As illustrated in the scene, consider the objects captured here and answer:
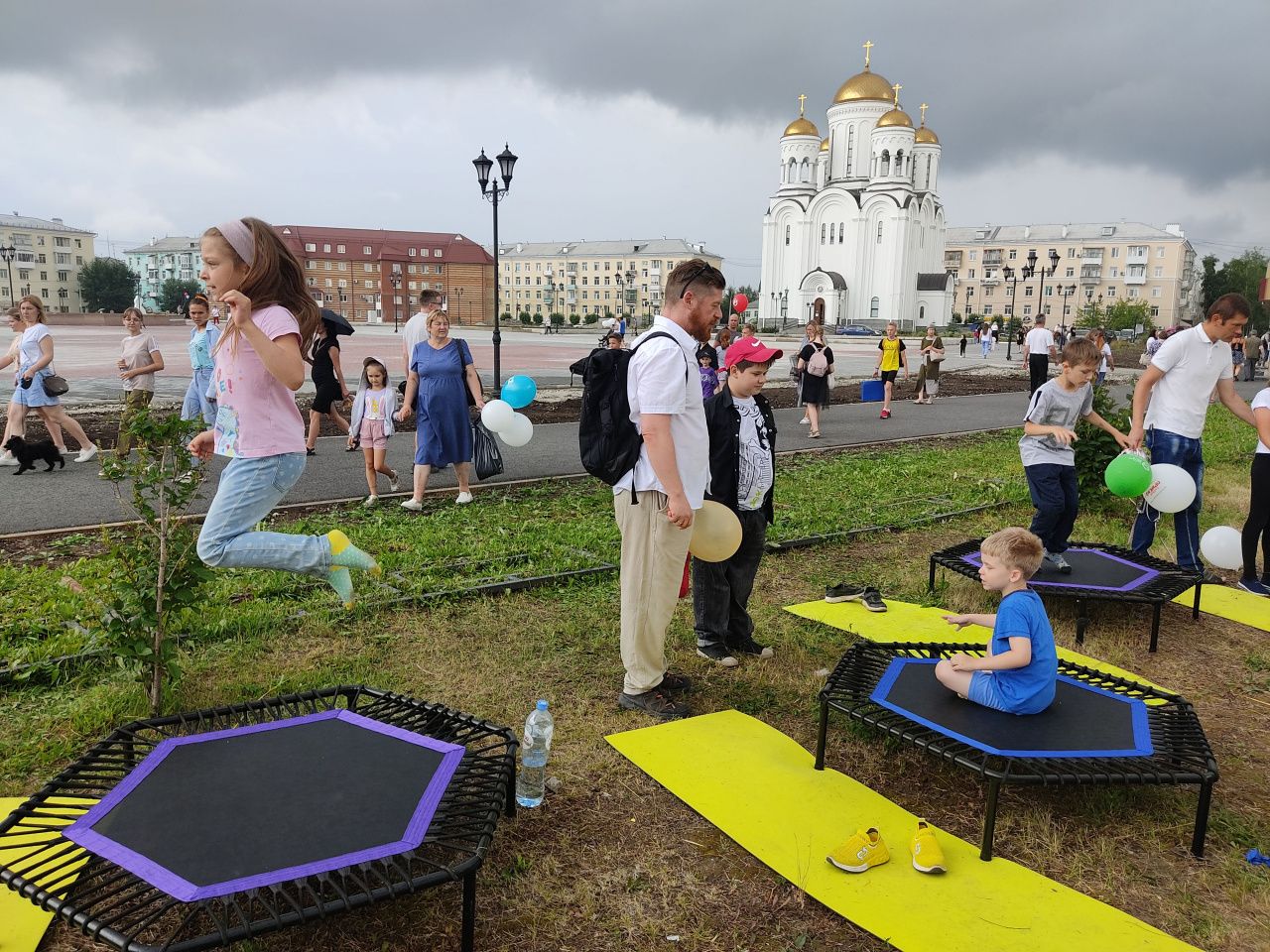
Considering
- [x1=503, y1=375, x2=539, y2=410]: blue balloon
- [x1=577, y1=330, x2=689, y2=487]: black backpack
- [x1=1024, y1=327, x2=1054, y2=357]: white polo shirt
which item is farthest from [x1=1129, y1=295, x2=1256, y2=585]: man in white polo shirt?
[x1=1024, y1=327, x2=1054, y2=357]: white polo shirt

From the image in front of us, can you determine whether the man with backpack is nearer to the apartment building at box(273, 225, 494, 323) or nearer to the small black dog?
the small black dog

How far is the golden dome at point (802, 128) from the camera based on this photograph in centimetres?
9344

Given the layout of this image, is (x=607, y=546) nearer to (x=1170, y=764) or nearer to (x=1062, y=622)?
(x=1062, y=622)

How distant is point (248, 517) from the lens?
3.70 meters

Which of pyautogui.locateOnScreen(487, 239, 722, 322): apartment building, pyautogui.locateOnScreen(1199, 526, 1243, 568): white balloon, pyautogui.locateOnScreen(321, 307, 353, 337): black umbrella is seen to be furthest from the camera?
pyautogui.locateOnScreen(487, 239, 722, 322): apartment building

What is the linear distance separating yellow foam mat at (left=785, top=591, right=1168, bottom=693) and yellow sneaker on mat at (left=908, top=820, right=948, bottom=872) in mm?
2275

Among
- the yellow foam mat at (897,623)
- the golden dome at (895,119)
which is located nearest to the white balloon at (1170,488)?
the yellow foam mat at (897,623)

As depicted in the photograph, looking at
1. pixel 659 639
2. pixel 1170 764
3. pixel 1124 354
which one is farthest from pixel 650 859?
pixel 1124 354

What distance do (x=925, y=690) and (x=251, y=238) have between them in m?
3.40

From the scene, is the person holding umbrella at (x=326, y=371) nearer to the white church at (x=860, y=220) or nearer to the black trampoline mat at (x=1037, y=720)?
the black trampoline mat at (x=1037, y=720)

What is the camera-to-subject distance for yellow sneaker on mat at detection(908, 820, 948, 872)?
3.04 m

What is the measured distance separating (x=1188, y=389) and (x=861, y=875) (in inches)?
192

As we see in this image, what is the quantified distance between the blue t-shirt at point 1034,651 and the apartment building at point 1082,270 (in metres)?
122

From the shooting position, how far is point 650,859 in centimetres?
314
